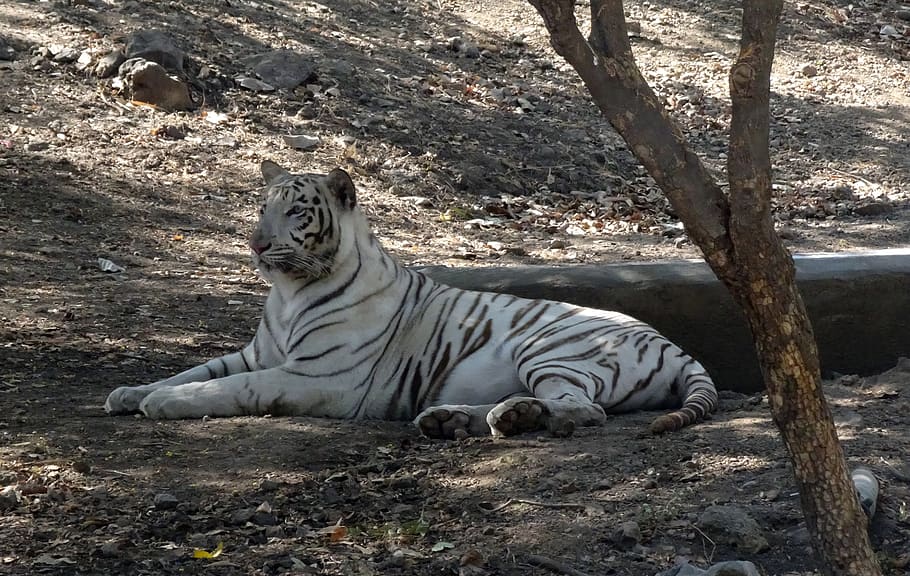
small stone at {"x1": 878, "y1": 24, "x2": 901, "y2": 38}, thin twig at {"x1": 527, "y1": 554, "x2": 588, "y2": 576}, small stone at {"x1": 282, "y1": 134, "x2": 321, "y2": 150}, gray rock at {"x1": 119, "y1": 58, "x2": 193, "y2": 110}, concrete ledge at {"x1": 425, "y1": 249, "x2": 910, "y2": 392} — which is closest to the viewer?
thin twig at {"x1": 527, "y1": 554, "x2": 588, "y2": 576}

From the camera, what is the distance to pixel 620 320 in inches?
213

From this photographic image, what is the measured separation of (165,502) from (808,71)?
11027 mm

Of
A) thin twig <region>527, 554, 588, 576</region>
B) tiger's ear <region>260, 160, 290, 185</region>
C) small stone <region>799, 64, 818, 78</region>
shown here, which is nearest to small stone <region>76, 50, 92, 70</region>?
Answer: tiger's ear <region>260, 160, 290, 185</region>

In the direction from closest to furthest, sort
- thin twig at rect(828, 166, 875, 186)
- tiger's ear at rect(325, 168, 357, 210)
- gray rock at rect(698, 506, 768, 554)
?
gray rock at rect(698, 506, 768, 554), tiger's ear at rect(325, 168, 357, 210), thin twig at rect(828, 166, 875, 186)

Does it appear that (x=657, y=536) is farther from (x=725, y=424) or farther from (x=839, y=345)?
(x=839, y=345)

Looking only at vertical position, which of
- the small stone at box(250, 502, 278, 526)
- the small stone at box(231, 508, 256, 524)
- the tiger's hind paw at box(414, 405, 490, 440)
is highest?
the tiger's hind paw at box(414, 405, 490, 440)

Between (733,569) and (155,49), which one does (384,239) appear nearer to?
(155,49)

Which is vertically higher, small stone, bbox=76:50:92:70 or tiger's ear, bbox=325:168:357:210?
small stone, bbox=76:50:92:70

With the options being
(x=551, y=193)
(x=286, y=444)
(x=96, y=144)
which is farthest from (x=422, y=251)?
(x=286, y=444)

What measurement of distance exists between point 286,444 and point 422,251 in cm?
403

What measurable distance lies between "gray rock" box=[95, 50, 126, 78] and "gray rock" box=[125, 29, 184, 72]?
0.20ft

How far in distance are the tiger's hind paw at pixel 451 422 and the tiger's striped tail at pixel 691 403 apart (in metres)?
0.65

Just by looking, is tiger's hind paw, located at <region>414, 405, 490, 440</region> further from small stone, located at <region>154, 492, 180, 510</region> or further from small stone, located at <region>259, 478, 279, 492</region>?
small stone, located at <region>154, 492, 180, 510</region>

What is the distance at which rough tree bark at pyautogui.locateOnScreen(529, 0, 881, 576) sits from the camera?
8.48 feet
